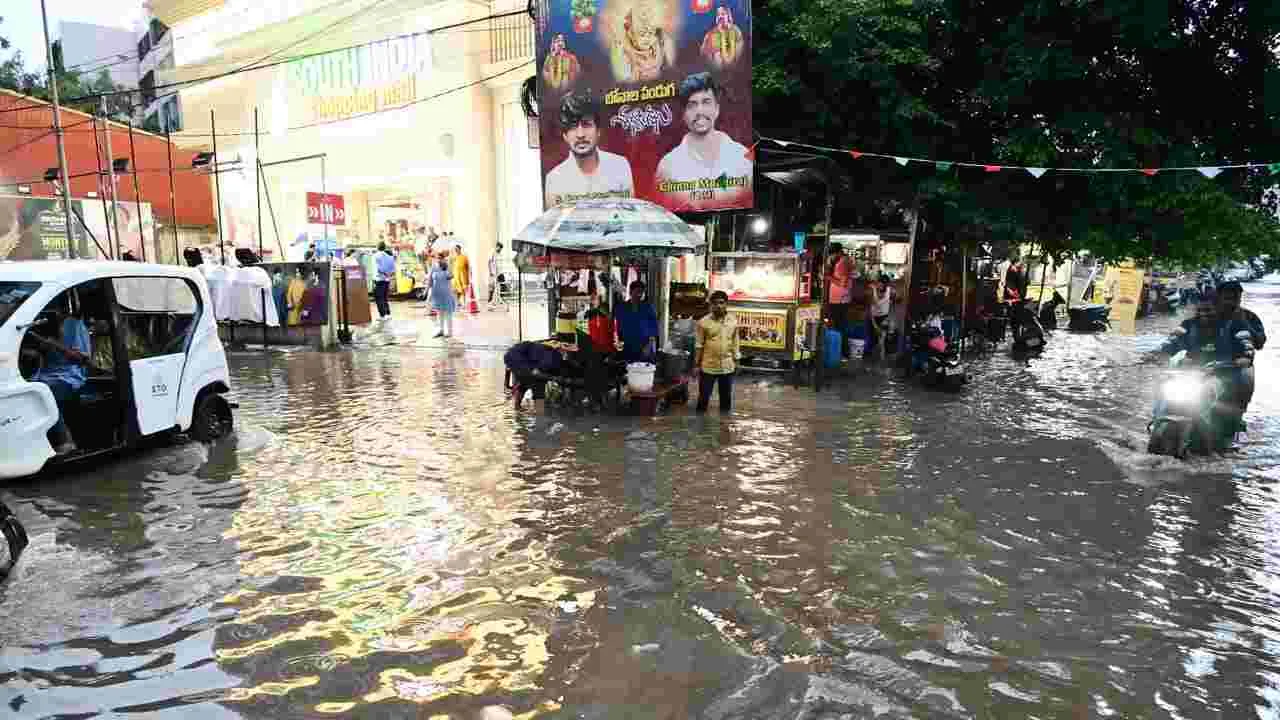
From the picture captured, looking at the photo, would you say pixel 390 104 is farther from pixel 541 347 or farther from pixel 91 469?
pixel 91 469

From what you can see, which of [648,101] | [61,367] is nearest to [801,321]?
[648,101]

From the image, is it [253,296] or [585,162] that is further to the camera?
[253,296]

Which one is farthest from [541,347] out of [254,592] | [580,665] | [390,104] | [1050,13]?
[390,104]

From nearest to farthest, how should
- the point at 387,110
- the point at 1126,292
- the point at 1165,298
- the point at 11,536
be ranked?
the point at 11,536 < the point at 1126,292 < the point at 387,110 < the point at 1165,298

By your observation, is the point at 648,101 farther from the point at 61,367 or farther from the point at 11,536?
the point at 11,536

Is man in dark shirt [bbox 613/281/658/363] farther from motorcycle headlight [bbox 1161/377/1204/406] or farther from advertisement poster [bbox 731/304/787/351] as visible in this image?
motorcycle headlight [bbox 1161/377/1204/406]

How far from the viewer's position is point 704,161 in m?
13.2

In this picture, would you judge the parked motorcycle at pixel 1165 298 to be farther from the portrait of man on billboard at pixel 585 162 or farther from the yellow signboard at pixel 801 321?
the portrait of man on billboard at pixel 585 162

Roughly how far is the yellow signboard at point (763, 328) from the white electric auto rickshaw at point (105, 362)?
7.58 metres

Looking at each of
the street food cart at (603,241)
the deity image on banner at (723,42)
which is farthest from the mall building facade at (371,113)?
the street food cart at (603,241)

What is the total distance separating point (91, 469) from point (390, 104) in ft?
74.8

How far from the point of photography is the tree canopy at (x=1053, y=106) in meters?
12.4

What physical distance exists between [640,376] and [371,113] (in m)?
22.3

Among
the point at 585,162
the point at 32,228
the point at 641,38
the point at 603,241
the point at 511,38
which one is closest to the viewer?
the point at 603,241
